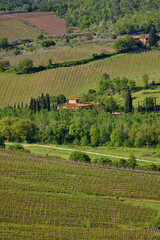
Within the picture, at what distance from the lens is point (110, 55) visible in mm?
134625

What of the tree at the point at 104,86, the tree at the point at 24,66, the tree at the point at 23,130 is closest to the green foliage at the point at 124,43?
the tree at the point at 24,66

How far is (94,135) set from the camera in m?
82.2

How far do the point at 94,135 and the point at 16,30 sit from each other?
341 ft

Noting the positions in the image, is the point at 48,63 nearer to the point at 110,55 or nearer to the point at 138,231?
the point at 110,55

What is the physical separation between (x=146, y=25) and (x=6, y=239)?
14515 centimetres

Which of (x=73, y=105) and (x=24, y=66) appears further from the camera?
(x=24, y=66)

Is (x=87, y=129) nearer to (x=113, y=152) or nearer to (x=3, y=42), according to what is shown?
(x=113, y=152)

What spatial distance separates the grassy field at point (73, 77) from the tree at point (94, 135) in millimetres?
28919

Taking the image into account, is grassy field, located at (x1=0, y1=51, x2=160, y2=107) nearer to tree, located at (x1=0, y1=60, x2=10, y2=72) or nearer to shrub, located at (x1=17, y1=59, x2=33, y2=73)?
shrub, located at (x1=17, y1=59, x2=33, y2=73)

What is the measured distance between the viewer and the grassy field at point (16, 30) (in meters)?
172

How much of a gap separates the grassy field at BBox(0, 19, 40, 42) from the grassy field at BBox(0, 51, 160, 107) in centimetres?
4686

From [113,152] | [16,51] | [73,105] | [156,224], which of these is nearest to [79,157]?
[113,152]

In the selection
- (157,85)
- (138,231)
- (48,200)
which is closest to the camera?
(138,231)

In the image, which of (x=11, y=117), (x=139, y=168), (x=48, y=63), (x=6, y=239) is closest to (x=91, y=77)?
(x=48, y=63)
